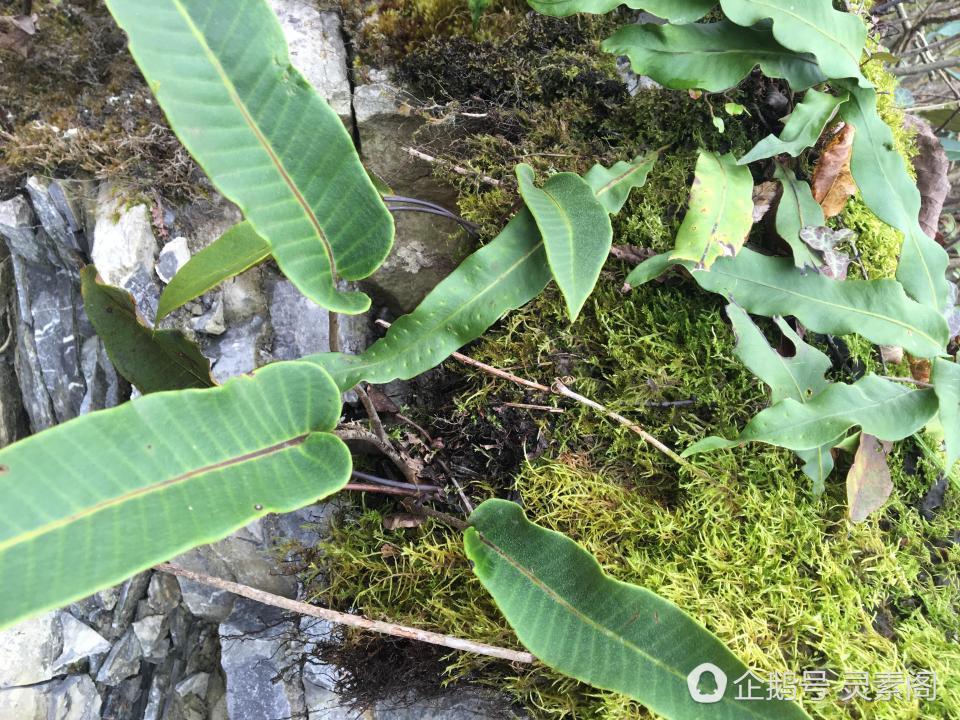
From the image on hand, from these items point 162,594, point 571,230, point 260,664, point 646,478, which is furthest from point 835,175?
point 162,594

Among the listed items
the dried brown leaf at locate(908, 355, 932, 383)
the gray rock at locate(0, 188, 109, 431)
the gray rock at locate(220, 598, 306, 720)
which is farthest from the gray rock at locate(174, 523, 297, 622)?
the dried brown leaf at locate(908, 355, 932, 383)

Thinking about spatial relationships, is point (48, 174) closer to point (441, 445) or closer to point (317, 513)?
point (317, 513)

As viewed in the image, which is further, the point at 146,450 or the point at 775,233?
the point at 775,233

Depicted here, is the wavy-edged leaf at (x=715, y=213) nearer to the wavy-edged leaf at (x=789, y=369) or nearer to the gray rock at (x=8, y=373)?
the wavy-edged leaf at (x=789, y=369)

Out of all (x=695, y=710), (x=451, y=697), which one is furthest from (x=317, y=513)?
(x=695, y=710)

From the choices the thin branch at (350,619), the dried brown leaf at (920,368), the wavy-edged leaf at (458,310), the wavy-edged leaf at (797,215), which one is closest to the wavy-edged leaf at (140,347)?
the wavy-edged leaf at (458,310)

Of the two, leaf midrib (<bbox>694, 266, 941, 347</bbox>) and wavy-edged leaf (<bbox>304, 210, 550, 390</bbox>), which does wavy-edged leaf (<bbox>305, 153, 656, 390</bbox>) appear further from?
leaf midrib (<bbox>694, 266, 941, 347</bbox>)

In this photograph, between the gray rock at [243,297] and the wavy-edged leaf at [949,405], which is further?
the gray rock at [243,297]
